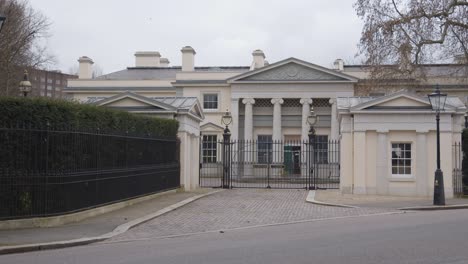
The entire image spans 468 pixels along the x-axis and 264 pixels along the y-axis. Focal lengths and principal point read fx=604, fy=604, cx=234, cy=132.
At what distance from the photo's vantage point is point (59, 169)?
573 inches

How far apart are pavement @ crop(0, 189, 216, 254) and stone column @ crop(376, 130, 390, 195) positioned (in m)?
9.13

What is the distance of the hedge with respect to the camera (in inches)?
556

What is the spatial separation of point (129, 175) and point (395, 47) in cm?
2425

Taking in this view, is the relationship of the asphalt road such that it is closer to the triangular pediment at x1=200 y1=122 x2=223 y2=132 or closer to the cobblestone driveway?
the cobblestone driveway

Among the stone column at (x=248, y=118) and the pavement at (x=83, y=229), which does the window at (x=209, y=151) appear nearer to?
the stone column at (x=248, y=118)

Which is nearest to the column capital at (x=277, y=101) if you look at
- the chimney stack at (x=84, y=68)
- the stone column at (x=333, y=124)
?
the stone column at (x=333, y=124)

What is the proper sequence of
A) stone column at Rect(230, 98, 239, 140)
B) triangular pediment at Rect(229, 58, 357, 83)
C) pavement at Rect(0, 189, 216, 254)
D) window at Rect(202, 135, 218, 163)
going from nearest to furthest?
pavement at Rect(0, 189, 216, 254), window at Rect(202, 135, 218, 163), triangular pediment at Rect(229, 58, 357, 83), stone column at Rect(230, 98, 239, 140)

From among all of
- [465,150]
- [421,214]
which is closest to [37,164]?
[421,214]

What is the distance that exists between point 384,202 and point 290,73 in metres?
29.1

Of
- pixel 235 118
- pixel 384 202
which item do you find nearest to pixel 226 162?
pixel 384 202

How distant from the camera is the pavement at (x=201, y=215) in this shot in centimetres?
1268

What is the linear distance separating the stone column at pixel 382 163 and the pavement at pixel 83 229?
913cm

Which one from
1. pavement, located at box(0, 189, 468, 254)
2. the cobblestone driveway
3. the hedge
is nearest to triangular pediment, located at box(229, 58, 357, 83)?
pavement, located at box(0, 189, 468, 254)

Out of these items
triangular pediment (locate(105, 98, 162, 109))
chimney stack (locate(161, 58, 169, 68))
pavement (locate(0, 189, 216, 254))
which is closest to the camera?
pavement (locate(0, 189, 216, 254))
